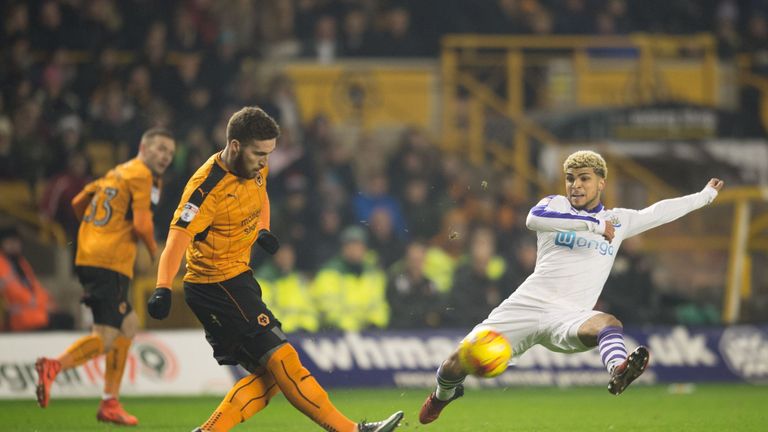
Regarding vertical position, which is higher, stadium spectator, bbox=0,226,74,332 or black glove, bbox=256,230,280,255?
black glove, bbox=256,230,280,255

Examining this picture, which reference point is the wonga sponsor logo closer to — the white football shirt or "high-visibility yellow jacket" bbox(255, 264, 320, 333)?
the white football shirt

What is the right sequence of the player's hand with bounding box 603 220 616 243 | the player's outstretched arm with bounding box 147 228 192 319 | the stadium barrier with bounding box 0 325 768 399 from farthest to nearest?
the stadium barrier with bounding box 0 325 768 399
the player's hand with bounding box 603 220 616 243
the player's outstretched arm with bounding box 147 228 192 319

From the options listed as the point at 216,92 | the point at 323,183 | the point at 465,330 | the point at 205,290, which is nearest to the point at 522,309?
the point at 205,290

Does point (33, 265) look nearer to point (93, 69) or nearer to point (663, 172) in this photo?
point (93, 69)

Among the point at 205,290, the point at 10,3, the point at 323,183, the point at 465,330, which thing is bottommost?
the point at 465,330

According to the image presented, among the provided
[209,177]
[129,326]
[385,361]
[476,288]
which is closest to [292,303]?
[385,361]

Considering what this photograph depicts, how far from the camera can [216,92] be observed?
16.7m

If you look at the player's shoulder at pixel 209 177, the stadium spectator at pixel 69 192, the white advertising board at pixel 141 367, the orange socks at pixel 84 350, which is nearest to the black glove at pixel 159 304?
the player's shoulder at pixel 209 177

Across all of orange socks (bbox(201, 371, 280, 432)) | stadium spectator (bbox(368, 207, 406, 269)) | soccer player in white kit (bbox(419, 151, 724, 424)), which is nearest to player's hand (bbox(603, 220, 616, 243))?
soccer player in white kit (bbox(419, 151, 724, 424))

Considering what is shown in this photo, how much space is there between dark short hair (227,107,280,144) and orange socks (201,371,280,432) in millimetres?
1428

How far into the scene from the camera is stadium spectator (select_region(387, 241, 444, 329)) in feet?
45.8

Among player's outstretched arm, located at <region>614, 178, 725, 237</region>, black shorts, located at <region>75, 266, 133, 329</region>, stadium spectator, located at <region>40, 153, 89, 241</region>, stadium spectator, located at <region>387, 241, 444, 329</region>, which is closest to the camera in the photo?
player's outstretched arm, located at <region>614, 178, 725, 237</region>

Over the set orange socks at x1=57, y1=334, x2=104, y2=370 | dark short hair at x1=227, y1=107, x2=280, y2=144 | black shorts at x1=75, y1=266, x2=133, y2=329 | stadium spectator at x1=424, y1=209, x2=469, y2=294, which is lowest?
stadium spectator at x1=424, y1=209, x2=469, y2=294

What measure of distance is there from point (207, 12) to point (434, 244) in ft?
17.6
